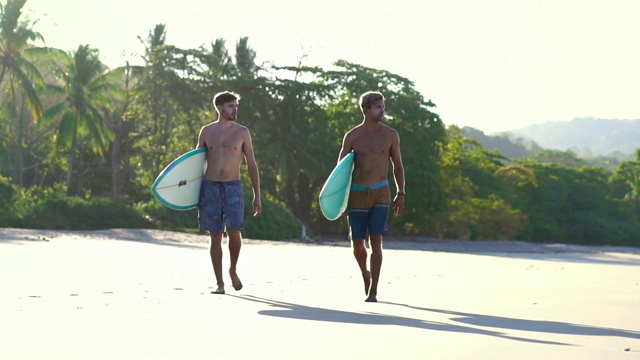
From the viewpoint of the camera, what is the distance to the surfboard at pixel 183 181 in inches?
401

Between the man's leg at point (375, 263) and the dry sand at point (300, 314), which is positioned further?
the man's leg at point (375, 263)

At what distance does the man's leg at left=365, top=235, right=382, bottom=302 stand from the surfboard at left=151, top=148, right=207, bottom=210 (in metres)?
1.68

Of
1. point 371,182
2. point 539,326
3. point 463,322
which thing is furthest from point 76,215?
point 539,326

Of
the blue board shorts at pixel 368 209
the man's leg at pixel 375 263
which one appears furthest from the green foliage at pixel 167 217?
the man's leg at pixel 375 263

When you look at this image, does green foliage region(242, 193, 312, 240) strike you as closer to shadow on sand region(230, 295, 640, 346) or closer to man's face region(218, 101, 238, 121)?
man's face region(218, 101, 238, 121)

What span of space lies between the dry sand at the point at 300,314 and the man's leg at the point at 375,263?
0.52 ft

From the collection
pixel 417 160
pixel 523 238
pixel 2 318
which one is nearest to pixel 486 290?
pixel 2 318

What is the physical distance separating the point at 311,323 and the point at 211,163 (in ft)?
10.1

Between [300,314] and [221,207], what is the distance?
2.20 metres

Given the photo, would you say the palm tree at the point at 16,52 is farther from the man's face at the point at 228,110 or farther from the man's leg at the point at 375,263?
the man's leg at the point at 375,263

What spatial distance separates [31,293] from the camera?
934cm

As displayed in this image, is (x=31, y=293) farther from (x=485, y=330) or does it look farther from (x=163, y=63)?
(x=163, y=63)

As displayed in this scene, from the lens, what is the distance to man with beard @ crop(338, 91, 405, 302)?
9688 millimetres

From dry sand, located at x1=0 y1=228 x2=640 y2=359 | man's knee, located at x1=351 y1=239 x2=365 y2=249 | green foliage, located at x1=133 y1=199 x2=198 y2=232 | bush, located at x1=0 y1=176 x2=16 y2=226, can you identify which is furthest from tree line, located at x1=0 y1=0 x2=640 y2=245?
man's knee, located at x1=351 y1=239 x2=365 y2=249
